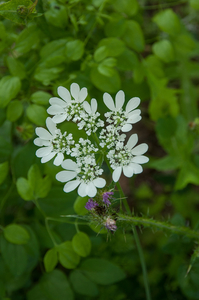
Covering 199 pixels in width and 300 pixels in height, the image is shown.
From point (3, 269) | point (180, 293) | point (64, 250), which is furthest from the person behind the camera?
point (180, 293)

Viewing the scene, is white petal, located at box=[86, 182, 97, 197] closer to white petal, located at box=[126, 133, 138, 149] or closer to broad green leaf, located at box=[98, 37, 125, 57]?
white petal, located at box=[126, 133, 138, 149]

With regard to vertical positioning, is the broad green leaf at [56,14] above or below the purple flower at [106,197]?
above

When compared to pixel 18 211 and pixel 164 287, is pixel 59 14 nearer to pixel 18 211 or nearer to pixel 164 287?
pixel 18 211

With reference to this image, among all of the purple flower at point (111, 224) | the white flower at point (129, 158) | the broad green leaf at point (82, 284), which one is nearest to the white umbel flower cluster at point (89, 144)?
the white flower at point (129, 158)

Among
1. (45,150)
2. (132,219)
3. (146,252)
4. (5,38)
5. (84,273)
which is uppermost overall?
(5,38)

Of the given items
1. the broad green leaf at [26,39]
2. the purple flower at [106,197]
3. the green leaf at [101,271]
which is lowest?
the green leaf at [101,271]

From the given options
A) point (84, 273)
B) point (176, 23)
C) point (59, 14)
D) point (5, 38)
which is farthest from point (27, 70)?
point (84, 273)

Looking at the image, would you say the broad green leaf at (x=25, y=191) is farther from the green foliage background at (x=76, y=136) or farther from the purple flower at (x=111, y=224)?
the purple flower at (x=111, y=224)

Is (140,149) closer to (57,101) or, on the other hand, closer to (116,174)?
(116,174)
